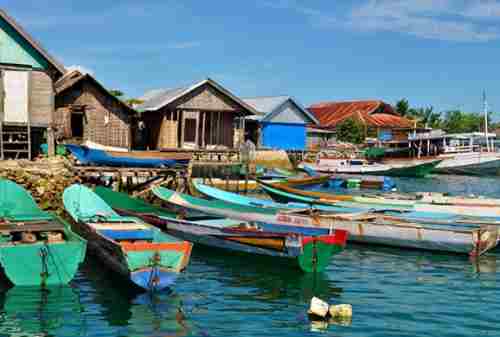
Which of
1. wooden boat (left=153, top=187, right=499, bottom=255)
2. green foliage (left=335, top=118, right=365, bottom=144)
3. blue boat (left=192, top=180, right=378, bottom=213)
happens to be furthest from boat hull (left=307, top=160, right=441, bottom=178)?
wooden boat (left=153, top=187, right=499, bottom=255)

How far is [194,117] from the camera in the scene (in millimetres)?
30906

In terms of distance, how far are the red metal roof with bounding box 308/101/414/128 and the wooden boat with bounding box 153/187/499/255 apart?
117 ft

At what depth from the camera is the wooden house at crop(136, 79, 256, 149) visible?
3020cm

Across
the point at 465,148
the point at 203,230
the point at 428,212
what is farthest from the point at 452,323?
the point at 465,148

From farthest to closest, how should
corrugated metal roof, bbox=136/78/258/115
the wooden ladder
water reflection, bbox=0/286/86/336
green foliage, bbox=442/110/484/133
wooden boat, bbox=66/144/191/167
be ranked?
green foliage, bbox=442/110/484/133 < corrugated metal roof, bbox=136/78/258/115 < wooden boat, bbox=66/144/191/167 < the wooden ladder < water reflection, bbox=0/286/86/336

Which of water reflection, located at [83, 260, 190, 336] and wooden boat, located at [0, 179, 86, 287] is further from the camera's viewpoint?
wooden boat, located at [0, 179, 86, 287]

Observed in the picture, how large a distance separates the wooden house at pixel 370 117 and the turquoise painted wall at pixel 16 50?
31.8 meters

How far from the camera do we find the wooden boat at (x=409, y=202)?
17503 mm

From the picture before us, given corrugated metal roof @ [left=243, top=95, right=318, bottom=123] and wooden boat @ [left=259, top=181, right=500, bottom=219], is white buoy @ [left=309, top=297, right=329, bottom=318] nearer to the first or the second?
wooden boat @ [left=259, top=181, right=500, bottom=219]

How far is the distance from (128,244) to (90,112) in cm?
1870

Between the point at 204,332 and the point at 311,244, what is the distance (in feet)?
11.7

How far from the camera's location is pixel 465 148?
137 ft

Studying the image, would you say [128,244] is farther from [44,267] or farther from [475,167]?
[475,167]

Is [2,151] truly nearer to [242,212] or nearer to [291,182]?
[242,212]
